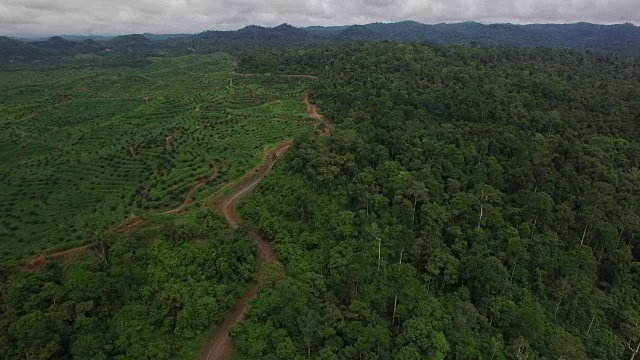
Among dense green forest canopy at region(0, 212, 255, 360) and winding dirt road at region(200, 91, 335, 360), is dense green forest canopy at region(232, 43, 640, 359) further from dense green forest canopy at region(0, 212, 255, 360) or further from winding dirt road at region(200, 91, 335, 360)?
dense green forest canopy at region(0, 212, 255, 360)

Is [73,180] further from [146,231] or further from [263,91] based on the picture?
[263,91]

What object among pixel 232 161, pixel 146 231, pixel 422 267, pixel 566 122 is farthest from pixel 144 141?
pixel 566 122

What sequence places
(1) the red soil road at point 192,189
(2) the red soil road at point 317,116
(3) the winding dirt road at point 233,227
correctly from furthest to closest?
(2) the red soil road at point 317,116 < (1) the red soil road at point 192,189 < (3) the winding dirt road at point 233,227

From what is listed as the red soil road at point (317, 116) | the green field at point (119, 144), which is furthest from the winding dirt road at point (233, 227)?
the red soil road at point (317, 116)

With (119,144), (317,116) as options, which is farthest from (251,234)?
(317,116)

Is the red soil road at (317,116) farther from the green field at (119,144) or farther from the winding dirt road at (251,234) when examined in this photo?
the winding dirt road at (251,234)

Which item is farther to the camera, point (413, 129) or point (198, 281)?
point (413, 129)

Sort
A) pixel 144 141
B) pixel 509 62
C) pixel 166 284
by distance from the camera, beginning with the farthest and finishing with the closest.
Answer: pixel 509 62 < pixel 144 141 < pixel 166 284
